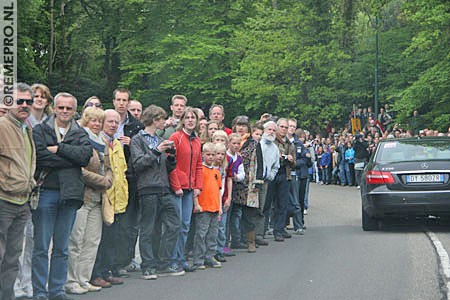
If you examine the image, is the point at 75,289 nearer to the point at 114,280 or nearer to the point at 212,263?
the point at 114,280

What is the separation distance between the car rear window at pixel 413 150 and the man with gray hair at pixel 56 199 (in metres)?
8.00

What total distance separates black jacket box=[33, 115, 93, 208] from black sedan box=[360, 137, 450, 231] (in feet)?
24.5

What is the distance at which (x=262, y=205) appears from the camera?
46.2ft

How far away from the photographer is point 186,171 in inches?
442

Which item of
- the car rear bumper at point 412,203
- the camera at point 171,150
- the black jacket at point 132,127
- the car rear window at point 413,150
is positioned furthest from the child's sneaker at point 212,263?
the car rear window at point 413,150

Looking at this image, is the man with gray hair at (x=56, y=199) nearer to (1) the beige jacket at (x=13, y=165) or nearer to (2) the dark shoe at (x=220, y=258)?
(1) the beige jacket at (x=13, y=165)

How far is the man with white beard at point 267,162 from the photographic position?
14148 millimetres

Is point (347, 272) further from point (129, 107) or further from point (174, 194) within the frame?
point (129, 107)

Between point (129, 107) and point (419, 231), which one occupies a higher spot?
point (129, 107)

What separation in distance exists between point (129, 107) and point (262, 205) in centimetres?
321

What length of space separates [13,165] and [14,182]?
0.16 meters

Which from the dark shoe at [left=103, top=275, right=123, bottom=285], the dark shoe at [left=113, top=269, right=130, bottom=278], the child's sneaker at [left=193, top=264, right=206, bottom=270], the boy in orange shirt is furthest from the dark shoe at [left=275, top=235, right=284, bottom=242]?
the dark shoe at [left=103, top=275, right=123, bottom=285]

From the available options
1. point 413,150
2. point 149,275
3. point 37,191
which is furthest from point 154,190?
point 413,150

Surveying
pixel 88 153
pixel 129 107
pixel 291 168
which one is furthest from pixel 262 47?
pixel 88 153
